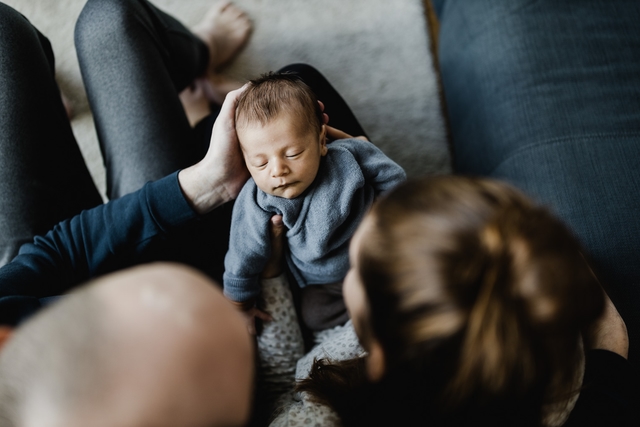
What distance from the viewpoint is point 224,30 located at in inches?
59.4

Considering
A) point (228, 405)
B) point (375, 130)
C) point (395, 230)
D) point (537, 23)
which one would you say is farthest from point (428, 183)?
point (375, 130)

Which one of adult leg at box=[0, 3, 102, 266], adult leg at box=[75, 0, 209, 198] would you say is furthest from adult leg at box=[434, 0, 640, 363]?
adult leg at box=[0, 3, 102, 266]

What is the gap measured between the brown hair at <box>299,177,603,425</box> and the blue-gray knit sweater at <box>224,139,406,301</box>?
0.31 m

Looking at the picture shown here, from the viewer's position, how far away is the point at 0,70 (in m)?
0.92

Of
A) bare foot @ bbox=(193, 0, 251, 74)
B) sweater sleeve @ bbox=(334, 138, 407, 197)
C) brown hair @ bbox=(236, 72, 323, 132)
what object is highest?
bare foot @ bbox=(193, 0, 251, 74)

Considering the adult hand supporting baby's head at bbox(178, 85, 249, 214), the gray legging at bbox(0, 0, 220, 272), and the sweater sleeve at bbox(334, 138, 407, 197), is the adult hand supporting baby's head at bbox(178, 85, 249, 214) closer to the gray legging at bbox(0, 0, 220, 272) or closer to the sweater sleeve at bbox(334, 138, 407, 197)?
the gray legging at bbox(0, 0, 220, 272)

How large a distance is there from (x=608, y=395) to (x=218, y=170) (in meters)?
0.81

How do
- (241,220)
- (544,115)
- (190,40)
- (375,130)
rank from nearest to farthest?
(241,220)
(544,115)
(190,40)
(375,130)

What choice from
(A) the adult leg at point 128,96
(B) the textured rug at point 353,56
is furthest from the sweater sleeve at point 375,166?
(B) the textured rug at point 353,56

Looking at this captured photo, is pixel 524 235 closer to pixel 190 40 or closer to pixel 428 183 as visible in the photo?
pixel 428 183

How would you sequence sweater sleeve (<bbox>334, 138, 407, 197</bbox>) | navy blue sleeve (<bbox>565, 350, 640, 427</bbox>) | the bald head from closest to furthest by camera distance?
the bald head
navy blue sleeve (<bbox>565, 350, 640, 427</bbox>)
sweater sleeve (<bbox>334, 138, 407, 197</bbox>)

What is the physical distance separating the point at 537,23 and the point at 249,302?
3.29ft

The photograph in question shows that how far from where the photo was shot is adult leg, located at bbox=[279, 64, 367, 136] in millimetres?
1045

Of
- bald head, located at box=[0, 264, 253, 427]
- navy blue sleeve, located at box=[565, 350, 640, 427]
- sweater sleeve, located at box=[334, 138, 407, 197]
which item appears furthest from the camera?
sweater sleeve, located at box=[334, 138, 407, 197]
